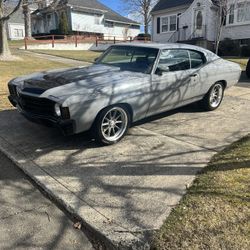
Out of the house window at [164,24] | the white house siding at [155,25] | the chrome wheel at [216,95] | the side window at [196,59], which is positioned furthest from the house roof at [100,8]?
the side window at [196,59]

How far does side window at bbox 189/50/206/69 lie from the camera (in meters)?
6.56

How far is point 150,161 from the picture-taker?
452 cm

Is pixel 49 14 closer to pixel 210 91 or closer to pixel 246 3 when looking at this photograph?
pixel 246 3

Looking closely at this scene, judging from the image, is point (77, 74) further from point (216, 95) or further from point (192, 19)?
point (192, 19)

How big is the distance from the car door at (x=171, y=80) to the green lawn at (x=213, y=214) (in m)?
1.78

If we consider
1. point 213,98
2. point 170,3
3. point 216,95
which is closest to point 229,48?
point 170,3

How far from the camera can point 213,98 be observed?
7.22 m

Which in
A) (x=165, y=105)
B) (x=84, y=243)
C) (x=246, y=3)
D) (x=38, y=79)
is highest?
(x=246, y=3)

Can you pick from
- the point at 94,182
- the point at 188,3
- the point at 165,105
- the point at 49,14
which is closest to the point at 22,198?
the point at 94,182

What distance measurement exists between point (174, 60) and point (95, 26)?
140 ft

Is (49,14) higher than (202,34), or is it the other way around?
(49,14)

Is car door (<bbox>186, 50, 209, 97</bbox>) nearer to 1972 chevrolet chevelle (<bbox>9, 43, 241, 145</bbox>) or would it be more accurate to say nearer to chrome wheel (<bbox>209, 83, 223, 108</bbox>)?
1972 chevrolet chevelle (<bbox>9, 43, 241, 145</bbox>)

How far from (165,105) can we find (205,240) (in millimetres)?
3263

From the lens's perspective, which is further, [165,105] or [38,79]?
[165,105]
